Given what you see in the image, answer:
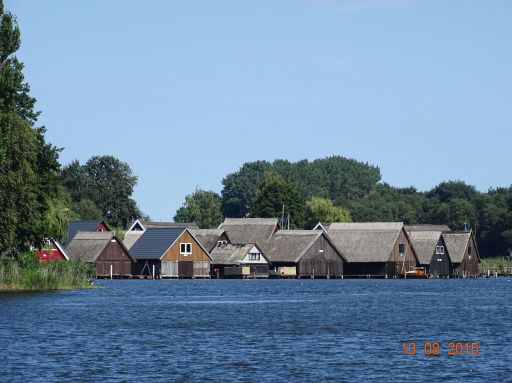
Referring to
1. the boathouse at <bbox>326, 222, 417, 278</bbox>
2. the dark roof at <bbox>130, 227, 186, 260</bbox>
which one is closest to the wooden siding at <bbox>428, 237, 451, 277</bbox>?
the boathouse at <bbox>326, 222, 417, 278</bbox>

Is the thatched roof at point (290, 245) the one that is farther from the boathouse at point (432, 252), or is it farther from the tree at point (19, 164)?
the tree at point (19, 164)

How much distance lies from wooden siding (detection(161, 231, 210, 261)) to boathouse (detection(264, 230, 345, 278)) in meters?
9.74

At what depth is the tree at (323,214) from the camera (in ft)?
639

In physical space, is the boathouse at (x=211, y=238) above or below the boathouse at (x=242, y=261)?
above

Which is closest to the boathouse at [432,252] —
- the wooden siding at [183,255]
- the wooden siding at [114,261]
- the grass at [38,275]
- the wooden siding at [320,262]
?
the wooden siding at [320,262]

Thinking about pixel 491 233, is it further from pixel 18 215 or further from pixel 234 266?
pixel 18 215

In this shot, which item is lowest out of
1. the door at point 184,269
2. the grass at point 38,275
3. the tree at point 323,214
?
the grass at point 38,275

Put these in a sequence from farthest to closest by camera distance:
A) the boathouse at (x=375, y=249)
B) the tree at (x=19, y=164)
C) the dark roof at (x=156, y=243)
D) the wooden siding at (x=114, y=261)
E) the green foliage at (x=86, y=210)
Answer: the green foliage at (x=86, y=210) → the boathouse at (x=375, y=249) → the dark roof at (x=156, y=243) → the wooden siding at (x=114, y=261) → the tree at (x=19, y=164)

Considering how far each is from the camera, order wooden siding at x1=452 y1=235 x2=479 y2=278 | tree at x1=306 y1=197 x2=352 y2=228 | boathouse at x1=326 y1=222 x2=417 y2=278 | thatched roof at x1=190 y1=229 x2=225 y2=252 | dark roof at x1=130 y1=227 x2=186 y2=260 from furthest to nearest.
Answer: tree at x1=306 y1=197 x2=352 y2=228
wooden siding at x1=452 y1=235 x2=479 y2=278
thatched roof at x1=190 y1=229 x2=225 y2=252
boathouse at x1=326 y1=222 x2=417 y2=278
dark roof at x1=130 y1=227 x2=186 y2=260

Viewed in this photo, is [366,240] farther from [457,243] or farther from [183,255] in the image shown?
[183,255]

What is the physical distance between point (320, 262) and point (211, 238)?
14.2 m

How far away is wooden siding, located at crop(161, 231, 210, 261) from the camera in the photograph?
144875mm
